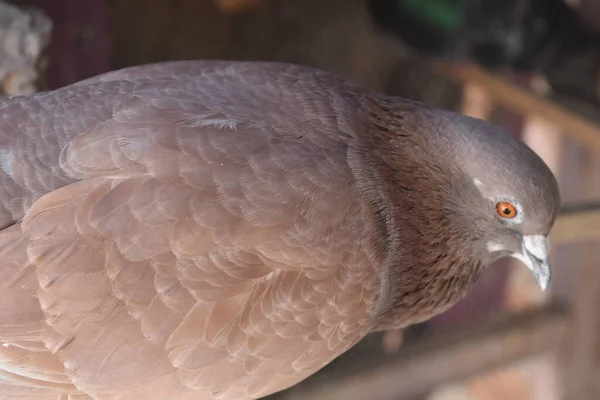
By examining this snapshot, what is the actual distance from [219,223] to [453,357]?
1.59m

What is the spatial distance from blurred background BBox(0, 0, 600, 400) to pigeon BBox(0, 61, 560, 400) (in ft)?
1.65

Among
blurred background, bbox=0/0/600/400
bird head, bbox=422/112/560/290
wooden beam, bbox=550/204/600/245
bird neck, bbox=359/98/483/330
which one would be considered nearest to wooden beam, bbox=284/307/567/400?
blurred background, bbox=0/0/600/400

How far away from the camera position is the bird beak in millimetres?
1294

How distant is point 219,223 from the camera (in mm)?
1103

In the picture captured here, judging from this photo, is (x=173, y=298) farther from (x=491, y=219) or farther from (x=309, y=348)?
(x=491, y=219)

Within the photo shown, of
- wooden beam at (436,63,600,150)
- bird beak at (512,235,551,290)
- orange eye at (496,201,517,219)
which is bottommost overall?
wooden beam at (436,63,600,150)

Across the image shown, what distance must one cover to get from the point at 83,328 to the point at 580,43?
1.88 metres

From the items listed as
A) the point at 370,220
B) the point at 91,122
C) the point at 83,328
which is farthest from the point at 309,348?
the point at 91,122

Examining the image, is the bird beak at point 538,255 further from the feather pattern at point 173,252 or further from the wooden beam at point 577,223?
the wooden beam at point 577,223

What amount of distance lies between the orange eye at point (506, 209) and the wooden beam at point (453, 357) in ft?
3.79

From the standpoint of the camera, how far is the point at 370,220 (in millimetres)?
1190

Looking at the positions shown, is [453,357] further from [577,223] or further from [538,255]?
[538,255]

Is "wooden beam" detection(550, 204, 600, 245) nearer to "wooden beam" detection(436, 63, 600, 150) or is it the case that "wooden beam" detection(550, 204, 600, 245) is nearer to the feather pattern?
"wooden beam" detection(436, 63, 600, 150)

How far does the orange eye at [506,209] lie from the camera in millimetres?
1264
